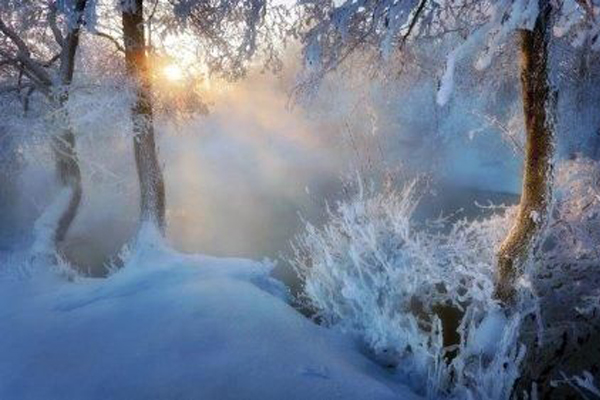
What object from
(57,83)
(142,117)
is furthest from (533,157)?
(57,83)

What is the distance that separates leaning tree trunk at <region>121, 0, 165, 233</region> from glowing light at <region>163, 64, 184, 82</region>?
0.75m

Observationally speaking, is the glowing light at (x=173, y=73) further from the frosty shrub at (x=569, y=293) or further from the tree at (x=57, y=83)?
the frosty shrub at (x=569, y=293)

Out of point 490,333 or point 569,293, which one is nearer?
point 490,333

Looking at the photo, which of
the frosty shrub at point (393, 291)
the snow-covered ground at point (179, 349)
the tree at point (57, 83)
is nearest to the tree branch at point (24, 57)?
the tree at point (57, 83)

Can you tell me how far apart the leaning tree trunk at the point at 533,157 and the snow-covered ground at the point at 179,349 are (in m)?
2.22

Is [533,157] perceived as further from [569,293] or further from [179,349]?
[179,349]

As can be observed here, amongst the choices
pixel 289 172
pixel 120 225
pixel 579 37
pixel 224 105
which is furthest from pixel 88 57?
pixel 224 105

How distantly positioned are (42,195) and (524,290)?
73.8 ft

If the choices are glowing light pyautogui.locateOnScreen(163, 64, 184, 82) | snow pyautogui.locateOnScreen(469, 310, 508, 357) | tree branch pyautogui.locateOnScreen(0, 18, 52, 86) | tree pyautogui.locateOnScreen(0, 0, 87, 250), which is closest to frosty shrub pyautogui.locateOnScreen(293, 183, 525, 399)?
snow pyautogui.locateOnScreen(469, 310, 508, 357)

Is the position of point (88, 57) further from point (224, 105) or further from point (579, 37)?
point (224, 105)

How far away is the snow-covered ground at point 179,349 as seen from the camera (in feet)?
14.4

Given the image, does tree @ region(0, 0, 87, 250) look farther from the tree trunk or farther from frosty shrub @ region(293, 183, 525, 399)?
frosty shrub @ region(293, 183, 525, 399)

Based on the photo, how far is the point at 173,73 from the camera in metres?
11.9

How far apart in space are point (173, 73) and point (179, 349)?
802cm
